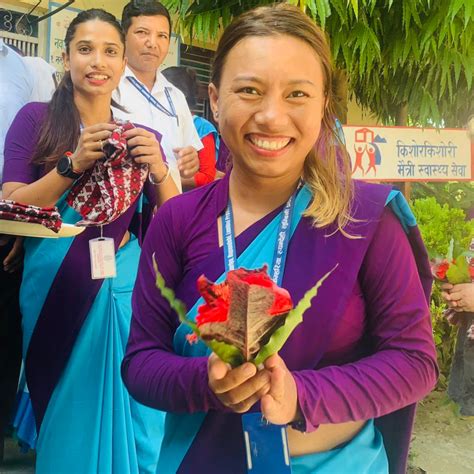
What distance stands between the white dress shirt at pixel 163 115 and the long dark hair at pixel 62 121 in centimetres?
11

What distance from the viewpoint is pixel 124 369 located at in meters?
1.13

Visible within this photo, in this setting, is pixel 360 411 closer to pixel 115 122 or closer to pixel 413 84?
pixel 115 122

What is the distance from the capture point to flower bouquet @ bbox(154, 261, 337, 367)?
773 mm

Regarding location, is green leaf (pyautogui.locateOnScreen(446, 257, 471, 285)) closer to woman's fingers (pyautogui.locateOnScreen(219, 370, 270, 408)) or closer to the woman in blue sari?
the woman in blue sari

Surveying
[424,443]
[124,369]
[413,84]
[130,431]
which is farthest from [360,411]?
[413,84]

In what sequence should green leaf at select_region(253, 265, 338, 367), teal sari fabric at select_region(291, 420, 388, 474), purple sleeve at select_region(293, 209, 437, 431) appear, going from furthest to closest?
teal sari fabric at select_region(291, 420, 388, 474), purple sleeve at select_region(293, 209, 437, 431), green leaf at select_region(253, 265, 338, 367)

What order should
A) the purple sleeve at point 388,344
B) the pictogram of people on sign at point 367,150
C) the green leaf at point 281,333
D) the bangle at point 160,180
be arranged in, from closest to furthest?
the green leaf at point 281,333 → the purple sleeve at point 388,344 → the bangle at point 160,180 → the pictogram of people on sign at point 367,150

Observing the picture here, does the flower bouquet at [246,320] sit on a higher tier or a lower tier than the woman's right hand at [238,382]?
higher

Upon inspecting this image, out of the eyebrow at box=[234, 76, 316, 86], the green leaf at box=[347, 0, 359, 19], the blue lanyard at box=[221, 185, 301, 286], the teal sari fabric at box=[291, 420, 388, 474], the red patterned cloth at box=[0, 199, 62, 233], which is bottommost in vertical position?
the teal sari fabric at box=[291, 420, 388, 474]

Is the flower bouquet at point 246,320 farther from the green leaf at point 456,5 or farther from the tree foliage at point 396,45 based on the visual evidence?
the green leaf at point 456,5

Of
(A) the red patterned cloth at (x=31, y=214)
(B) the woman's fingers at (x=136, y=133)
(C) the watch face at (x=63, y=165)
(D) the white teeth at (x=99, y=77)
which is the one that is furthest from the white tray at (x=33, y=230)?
(D) the white teeth at (x=99, y=77)

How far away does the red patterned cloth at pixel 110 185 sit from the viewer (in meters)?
1.31

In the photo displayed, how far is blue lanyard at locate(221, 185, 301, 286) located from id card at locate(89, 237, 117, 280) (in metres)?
0.39

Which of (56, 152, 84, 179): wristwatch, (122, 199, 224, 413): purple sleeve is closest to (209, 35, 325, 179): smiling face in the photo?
(122, 199, 224, 413): purple sleeve
